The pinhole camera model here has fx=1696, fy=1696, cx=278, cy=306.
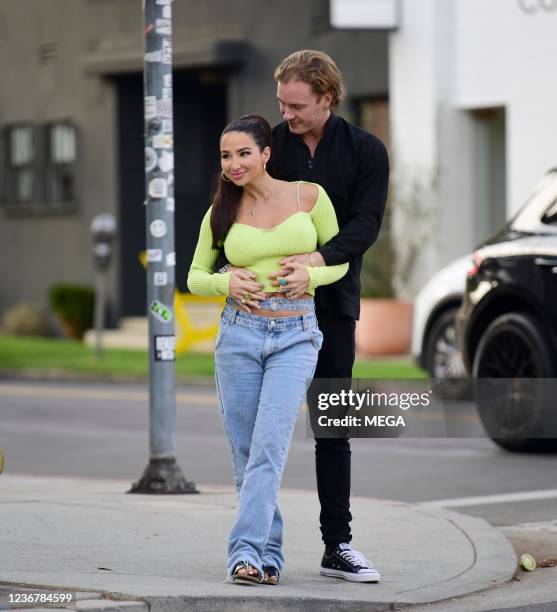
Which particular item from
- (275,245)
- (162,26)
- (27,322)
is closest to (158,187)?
(162,26)

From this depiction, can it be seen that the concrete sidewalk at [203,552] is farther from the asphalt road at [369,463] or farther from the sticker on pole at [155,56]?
the sticker on pole at [155,56]

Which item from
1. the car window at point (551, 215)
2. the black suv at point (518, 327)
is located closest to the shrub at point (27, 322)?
the black suv at point (518, 327)

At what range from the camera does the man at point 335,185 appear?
6414mm

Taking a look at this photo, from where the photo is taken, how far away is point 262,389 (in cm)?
630

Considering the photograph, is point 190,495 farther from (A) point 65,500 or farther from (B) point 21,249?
(B) point 21,249

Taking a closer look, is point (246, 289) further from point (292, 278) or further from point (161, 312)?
point (161, 312)

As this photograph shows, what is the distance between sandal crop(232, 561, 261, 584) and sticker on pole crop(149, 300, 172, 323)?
3353 millimetres

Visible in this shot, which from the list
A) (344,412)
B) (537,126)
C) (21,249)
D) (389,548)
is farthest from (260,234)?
(21,249)

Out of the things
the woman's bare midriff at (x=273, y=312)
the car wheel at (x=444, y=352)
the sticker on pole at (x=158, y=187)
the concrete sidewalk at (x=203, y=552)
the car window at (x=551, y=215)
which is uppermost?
the sticker on pole at (x=158, y=187)

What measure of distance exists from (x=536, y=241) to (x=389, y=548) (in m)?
4.14

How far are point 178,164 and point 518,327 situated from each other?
50.6ft

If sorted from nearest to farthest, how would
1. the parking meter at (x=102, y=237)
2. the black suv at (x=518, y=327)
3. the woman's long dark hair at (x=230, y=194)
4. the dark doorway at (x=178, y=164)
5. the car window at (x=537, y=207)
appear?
the woman's long dark hair at (x=230, y=194) → the black suv at (x=518, y=327) → the car window at (x=537, y=207) → the parking meter at (x=102, y=237) → the dark doorway at (x=178, y=164)

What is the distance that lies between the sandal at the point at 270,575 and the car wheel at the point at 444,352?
25.5 feet

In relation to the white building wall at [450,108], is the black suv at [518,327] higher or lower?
lower
